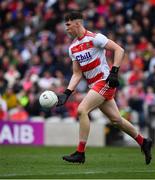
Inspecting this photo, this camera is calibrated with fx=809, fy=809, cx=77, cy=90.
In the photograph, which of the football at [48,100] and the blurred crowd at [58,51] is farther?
the blurred crowd at [58,51]

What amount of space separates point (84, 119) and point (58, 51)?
40.9ft

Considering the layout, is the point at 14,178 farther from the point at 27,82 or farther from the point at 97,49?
the point at 27,82

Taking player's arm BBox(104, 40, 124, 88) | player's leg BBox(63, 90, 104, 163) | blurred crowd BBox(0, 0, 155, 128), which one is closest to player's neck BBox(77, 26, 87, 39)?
player's arm BBox(104, 40, 124, 88)

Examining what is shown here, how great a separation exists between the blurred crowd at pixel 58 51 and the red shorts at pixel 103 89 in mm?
8556

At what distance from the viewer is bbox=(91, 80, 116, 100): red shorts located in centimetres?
1224

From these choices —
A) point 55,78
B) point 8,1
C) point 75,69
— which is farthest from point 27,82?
point 75,69

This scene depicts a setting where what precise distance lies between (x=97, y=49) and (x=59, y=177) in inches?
114

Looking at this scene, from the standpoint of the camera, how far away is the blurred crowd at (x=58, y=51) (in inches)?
856

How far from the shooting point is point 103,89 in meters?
12.3

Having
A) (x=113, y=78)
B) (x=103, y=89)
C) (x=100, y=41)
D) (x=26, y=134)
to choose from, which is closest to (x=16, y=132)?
(x=26, y=134)

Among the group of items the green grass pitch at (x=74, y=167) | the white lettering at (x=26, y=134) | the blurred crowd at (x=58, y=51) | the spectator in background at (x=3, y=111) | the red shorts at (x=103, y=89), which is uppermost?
the red shorts at (x=103, y=89)

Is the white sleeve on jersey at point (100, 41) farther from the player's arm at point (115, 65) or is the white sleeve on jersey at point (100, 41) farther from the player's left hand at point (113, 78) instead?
the player's left hand at point (113, 78)

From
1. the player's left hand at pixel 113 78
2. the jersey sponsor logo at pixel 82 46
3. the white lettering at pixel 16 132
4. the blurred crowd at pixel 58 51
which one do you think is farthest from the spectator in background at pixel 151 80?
the player's left hand at pixel 113 78

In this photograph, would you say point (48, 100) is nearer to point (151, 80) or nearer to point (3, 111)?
point (3, 111)
